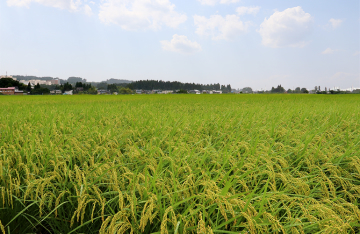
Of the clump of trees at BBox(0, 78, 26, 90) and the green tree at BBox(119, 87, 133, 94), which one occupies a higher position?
the clump of trees at BBox(0, 78, 26, 90)

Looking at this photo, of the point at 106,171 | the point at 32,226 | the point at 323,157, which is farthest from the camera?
the point at 323,157

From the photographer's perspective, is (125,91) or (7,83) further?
(125,91)

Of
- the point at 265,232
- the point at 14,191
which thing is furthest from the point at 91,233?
the point at 265,232

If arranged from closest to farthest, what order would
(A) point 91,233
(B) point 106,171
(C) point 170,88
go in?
(A) point 91,233, (B) point 106,171, (C) point 170,88

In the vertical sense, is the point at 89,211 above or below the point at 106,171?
below

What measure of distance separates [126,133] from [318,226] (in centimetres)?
332

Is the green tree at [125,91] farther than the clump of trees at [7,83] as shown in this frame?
Yes

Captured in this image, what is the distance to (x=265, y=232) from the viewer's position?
1.65 metres

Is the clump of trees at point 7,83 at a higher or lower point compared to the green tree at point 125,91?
higher

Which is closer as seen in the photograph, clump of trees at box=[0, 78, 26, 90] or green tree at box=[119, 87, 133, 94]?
clump of trees at box=[0, 78, 26, 90]

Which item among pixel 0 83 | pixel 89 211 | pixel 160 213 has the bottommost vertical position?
pixel 89 211

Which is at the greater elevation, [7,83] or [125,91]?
[7,83]

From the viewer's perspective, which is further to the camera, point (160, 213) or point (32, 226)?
point (32, 226)

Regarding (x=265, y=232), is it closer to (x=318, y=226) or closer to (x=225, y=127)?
(x=318, y=226)
